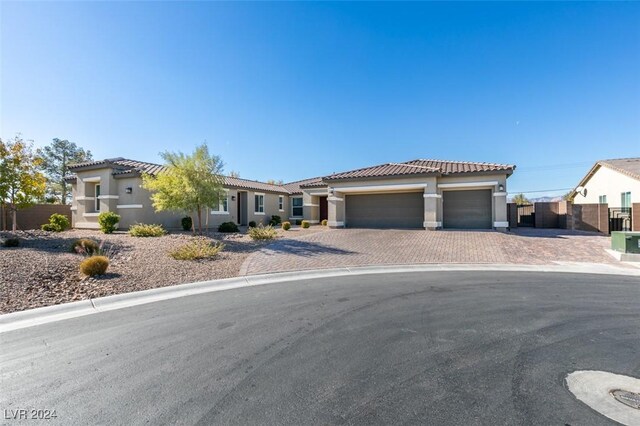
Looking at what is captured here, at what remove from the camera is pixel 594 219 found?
20.4 meters

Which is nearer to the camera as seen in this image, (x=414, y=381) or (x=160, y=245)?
(x=414, y=381)

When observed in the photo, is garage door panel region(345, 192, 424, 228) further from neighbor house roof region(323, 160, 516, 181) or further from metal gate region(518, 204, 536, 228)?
metal gate region(518, 204, 536, 228)

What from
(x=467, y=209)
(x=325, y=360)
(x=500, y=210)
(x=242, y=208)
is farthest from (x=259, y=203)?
(x=325, y=360)

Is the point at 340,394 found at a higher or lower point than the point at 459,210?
lower

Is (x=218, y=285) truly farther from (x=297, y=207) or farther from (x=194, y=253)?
(x=297, y=207)

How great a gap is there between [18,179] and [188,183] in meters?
7.29

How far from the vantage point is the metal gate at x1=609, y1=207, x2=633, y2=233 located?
19.3m

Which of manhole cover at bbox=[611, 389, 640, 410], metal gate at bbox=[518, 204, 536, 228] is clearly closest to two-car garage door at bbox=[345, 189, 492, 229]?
metal gate at bbox=[518, 204, 536, 228]

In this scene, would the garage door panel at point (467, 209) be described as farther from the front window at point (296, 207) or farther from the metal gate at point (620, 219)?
the front window at point (296, 207)

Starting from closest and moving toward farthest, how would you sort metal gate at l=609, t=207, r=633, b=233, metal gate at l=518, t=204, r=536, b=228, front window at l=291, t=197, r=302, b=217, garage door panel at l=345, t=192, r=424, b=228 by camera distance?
metal gate at l=609, t=207, r=633, b=233 < garage door panel at l=345, t=192, r=424, b=228 < metal gate at l=518, t=204, r=536, b=228 < front window at l=291, t=197, r=302, b=217

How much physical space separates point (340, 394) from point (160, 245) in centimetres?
1233

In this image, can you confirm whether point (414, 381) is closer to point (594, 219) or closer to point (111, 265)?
point (111, 265)

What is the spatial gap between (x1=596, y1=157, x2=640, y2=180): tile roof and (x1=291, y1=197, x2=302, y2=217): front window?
25.0 metres

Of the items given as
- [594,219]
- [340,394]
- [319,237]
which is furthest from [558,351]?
[594,219]
